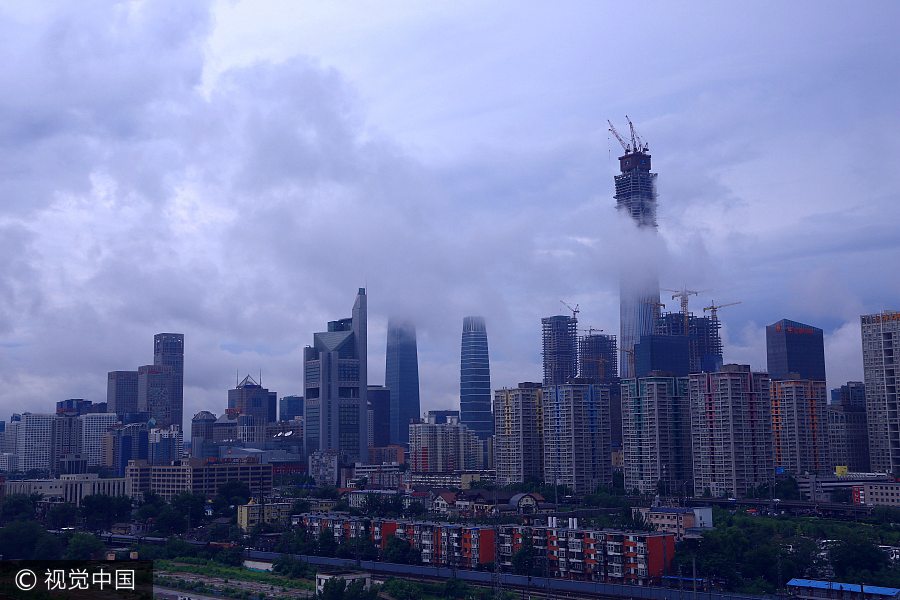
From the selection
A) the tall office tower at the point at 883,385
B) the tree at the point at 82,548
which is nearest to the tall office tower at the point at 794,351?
the tall office tower at the point at 883,385

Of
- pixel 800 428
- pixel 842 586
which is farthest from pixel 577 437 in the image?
pixel 842 586

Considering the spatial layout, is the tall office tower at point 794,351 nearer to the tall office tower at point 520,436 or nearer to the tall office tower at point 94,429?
the tall office tower at point 520,436

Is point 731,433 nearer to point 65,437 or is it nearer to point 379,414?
point 379,414

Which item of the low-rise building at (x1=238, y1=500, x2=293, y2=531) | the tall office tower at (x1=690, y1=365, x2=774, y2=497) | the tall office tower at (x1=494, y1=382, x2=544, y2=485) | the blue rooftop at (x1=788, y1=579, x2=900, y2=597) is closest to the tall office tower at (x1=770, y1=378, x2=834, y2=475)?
the tall office tower at (x1=690, y1=365, x2=774, y2=497)

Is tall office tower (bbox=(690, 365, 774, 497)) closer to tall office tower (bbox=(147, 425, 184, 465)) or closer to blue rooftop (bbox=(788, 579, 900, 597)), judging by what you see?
blue rooftop (bbox=(788, 579, 900, 597))

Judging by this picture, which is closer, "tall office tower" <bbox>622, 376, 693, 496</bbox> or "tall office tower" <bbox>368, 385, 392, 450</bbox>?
"tall office tower" <bbox>622, 376, 693, 496</bbox>

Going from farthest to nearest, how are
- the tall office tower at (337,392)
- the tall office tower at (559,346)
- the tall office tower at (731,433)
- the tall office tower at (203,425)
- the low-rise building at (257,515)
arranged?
the tall office tower at (559,346) < the tall office tower at (203,425) < the tall office tower at (337,392) < the tall office tower at (731,433) < the low-rise building at (257,515)

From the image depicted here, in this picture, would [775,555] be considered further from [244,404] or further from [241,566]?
[244,404]

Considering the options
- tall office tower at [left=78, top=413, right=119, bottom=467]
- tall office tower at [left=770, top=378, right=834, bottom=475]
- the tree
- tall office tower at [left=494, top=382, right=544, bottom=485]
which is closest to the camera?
the tree
